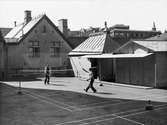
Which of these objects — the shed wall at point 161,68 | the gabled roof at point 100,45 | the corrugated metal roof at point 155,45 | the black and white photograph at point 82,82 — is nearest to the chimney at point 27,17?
the black and white photograph at point 82,82

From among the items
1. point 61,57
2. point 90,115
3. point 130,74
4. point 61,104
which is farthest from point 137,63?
point 61,57

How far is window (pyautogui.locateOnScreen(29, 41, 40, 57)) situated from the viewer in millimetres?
35062

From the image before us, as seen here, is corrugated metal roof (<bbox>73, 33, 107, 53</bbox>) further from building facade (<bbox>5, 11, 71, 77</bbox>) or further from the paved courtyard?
the paved courtyard

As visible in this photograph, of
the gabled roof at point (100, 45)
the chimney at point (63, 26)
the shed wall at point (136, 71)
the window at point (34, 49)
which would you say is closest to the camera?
the shed wall at point (136, 71)

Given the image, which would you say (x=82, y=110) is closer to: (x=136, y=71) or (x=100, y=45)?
(x=136, y=71)

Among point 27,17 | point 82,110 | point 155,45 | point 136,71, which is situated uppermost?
point 27,17

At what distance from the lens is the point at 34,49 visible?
1393 inches

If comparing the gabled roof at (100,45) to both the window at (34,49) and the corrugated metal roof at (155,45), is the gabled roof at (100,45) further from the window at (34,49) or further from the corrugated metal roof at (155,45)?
the window at (34,49)

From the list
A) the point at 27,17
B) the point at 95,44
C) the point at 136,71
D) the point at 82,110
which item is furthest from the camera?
the point at 27,17

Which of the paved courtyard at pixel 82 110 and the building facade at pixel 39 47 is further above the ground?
the building facade at pixel 39 47

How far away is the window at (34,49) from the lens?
35062mm

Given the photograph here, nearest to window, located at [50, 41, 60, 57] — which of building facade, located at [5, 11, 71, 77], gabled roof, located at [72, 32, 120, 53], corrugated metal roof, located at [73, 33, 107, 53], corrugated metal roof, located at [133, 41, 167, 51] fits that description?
building facade, located at [5, 11, 71, 77]

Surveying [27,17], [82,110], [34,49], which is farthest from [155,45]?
[27,17]

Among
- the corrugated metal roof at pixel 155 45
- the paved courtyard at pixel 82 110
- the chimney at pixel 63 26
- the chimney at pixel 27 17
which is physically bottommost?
the paved courtyard at pixel 82 110
